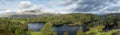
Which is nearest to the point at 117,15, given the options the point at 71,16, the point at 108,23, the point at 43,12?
the point at 108,23

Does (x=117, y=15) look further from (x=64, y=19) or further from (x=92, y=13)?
(x=64, y=19)

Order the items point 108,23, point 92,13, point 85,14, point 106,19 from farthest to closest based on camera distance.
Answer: point 85,14
point 92,13
point 106,19
point 108,23

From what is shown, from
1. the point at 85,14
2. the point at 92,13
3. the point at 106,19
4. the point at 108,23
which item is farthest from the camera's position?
the point at 85,14

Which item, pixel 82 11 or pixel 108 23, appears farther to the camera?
pixel 82 11

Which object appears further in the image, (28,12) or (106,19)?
(28,12)

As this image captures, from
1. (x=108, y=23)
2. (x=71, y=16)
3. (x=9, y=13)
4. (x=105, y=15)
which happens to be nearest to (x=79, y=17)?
(x=71, y=16)

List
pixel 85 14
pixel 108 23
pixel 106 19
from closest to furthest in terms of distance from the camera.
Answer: pixel 108 23
pixel 106 19
pixel 85 14

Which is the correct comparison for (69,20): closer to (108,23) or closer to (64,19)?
(64,19)

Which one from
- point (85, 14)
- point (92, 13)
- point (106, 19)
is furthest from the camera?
point (85, 14)
